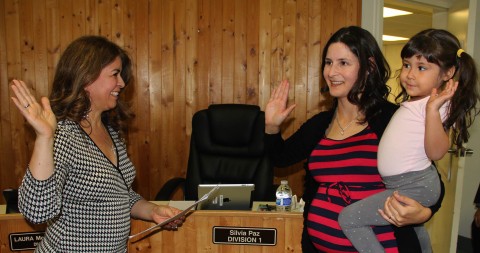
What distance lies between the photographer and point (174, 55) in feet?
11.9

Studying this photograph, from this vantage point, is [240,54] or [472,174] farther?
[472,174]

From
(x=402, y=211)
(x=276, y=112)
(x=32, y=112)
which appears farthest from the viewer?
(x=276, y=112)

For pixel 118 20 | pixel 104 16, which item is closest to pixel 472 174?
pixel 118 20

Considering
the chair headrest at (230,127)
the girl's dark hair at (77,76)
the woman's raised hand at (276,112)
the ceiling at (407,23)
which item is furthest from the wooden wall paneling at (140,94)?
the ceiling at (407,23)

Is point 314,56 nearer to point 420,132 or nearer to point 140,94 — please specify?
point 140,94

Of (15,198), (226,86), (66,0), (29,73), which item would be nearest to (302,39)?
(226,86)

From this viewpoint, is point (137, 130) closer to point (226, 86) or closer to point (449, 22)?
point (226, 86)

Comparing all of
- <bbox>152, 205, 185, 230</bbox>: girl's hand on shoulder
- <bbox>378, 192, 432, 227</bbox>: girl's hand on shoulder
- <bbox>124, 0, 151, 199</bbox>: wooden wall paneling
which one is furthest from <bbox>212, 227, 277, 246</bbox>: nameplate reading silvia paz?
<bbox>124, 0, 151, 199</bbox>: wooden wall paneling

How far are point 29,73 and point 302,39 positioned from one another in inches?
89.5

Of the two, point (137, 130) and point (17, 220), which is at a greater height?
point (137, 130)

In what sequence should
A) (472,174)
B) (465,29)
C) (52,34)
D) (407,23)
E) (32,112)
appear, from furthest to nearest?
1. (407,23)
2. (472,174)
3. (52,34)
4. (465,29)
5. (32,112)

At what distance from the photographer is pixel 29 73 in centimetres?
352

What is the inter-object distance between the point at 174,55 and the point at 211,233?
2008mm

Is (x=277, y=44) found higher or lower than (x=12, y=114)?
higher
